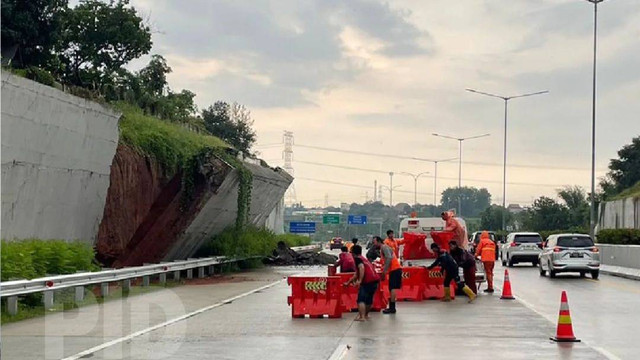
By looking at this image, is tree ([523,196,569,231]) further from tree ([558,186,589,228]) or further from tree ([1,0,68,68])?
tree ([1,0,68,68])

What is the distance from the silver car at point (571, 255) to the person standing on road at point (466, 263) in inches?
457

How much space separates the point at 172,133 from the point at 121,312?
44.8ft

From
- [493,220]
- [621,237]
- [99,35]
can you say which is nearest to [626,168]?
[493,220]

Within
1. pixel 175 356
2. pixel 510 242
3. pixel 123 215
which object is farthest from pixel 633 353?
pixel 510 242

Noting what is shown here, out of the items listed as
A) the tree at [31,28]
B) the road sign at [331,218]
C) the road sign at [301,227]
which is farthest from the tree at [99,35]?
the road sign at [331,218]

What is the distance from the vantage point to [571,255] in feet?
120

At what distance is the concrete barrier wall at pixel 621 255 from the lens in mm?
41897

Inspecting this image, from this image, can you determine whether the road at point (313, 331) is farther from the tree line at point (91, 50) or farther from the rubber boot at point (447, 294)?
the tree line at point (91, 50)

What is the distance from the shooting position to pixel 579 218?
107 meters

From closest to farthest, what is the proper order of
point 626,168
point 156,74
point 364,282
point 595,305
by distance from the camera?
point 364,282, point 595,305, point 156,74, point 626,168

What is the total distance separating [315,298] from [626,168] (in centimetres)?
8692

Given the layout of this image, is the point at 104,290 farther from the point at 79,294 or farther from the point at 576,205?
the point at 576,205

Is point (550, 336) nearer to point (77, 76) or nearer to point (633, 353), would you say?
point (633, 353)

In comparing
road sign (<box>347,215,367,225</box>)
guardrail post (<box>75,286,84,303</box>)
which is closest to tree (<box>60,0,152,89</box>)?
guardrail post (<box>75,286,84,303</box>)
